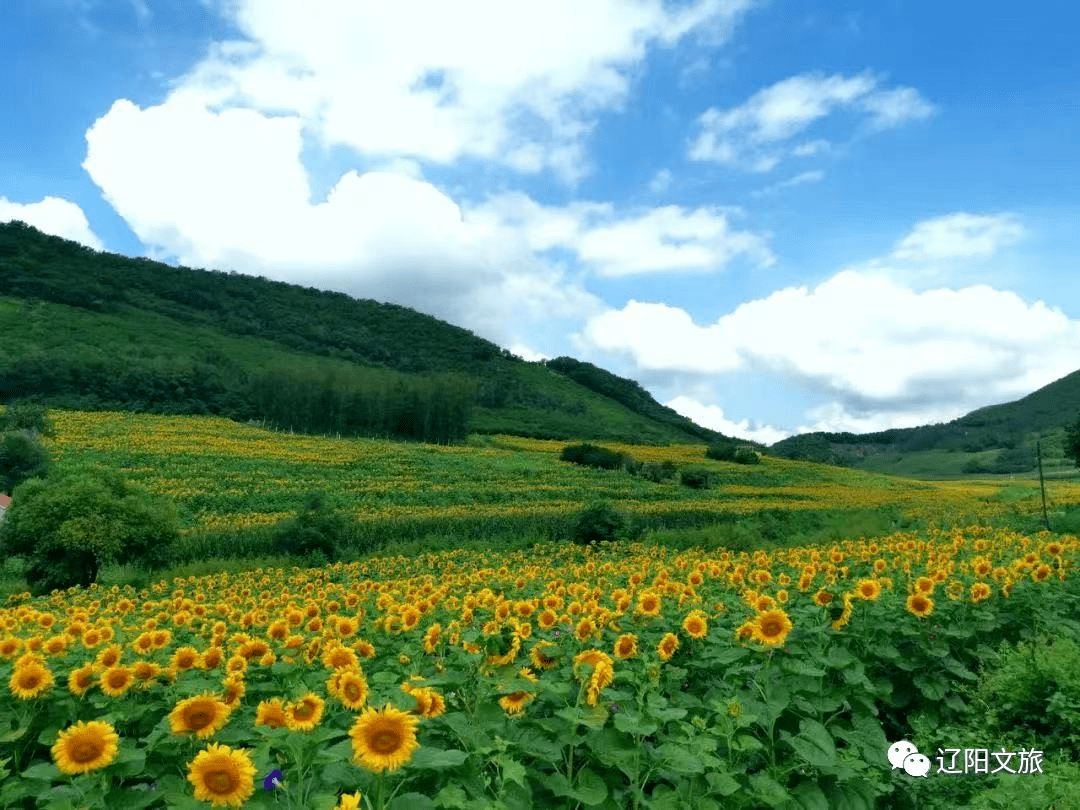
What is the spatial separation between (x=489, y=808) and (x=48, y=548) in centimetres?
2438

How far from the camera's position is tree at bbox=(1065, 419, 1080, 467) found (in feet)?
171

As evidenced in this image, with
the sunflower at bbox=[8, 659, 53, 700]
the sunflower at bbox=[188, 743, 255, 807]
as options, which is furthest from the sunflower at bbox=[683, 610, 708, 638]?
the sunflower at bbox=[8, 659, 53, 700]

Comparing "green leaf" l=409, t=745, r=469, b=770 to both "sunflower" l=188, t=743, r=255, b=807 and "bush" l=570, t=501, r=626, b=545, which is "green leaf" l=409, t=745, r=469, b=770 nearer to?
"sunflower" l=188, t=743, r=255, b=807

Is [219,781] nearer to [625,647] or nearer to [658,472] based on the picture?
[625,647]

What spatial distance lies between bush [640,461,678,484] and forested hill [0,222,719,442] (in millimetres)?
27924

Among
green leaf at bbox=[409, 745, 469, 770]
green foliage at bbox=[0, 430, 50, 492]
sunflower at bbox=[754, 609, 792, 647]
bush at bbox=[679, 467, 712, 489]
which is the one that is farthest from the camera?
bush at bbox=[679, 467, 712, 489]

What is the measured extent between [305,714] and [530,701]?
3.72 feet

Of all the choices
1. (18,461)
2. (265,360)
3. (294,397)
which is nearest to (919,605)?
(18,461)

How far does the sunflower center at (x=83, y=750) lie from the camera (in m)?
2.78

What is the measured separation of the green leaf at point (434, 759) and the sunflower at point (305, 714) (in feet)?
1.59

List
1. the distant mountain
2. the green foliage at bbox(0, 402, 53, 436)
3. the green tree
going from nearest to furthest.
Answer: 1. the green tree
2. the green foliage at bbox(0, 402, 53, 436)
3. the distant mountain

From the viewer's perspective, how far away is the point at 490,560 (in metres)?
18.7

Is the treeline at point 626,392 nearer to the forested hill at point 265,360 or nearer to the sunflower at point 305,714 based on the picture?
the forested hill at point 265,360

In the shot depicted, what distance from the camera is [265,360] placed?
356ft
